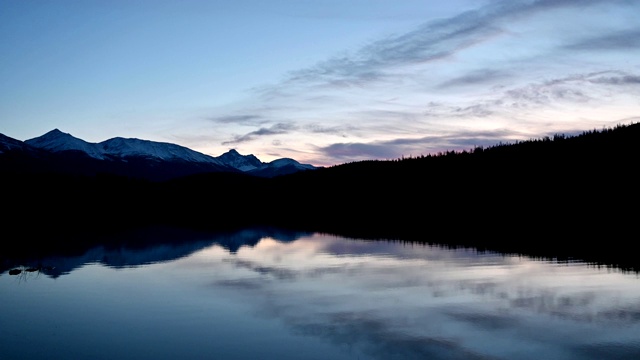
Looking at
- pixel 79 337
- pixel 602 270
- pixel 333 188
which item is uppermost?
pixel 333 188

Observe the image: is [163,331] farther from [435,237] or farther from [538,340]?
[435,237]

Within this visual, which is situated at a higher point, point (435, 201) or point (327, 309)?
point (435, 201)

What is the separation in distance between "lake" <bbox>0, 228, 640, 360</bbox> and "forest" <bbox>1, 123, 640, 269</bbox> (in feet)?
21.6

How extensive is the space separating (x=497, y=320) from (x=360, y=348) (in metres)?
4.39

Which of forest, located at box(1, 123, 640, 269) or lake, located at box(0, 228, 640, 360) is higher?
forest, located at box(1, 123, 640, 269)

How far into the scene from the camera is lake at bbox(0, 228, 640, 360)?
12.6 meters

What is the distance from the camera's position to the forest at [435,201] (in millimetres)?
37141

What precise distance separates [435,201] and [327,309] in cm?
6443

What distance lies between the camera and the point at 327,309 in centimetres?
1664

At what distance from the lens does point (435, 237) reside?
123 feet

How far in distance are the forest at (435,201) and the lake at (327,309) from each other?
6.57m

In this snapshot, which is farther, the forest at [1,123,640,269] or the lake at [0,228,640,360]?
the forest at [1,123,640,269]

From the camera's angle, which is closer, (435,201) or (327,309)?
(327,309)

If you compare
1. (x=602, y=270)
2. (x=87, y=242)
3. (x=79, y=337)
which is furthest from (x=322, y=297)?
(x=87, y=242)
